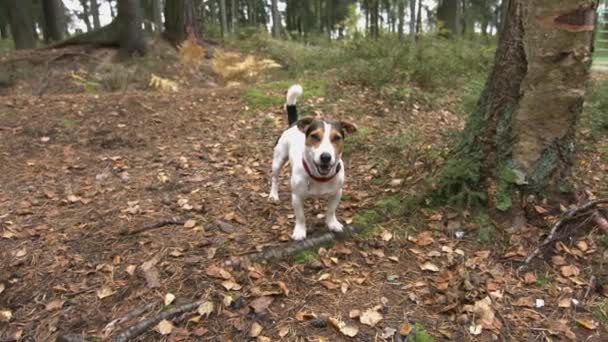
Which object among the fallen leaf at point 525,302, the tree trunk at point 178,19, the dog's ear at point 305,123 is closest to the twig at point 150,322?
the dog's ear at point 305,123

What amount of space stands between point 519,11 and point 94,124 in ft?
20.1

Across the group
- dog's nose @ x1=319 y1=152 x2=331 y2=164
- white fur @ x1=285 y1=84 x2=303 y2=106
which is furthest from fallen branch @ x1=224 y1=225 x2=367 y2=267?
white fur @ x1=285 y1=84 x2=303 y2=106

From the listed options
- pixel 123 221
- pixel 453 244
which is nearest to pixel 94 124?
pixel 123 221

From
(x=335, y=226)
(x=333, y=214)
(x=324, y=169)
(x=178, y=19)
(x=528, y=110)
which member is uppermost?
(x=178, y=19)

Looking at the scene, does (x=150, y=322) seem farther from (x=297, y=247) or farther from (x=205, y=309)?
(x=297, y=247)

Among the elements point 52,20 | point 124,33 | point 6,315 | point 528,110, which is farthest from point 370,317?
point 52,20

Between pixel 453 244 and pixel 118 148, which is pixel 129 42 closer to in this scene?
pixel 118 148

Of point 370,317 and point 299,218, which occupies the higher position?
point 299,218

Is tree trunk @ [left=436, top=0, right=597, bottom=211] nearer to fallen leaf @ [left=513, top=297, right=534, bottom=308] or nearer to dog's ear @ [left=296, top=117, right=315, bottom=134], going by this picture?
fallen leaf @ [left=513, top=297, right=534, bottom=308]

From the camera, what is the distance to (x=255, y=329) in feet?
9.66

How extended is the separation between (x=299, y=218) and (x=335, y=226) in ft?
1.14

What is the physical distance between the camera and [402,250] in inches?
147

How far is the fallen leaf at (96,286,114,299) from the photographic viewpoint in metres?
3.29

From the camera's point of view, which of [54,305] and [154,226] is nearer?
[54,305]
